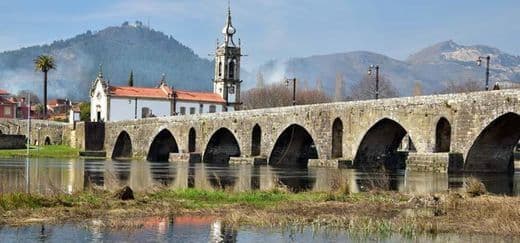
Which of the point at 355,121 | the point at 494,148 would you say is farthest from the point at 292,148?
the point at 494,148

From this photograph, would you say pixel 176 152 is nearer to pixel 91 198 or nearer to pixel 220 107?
pixel 220 107

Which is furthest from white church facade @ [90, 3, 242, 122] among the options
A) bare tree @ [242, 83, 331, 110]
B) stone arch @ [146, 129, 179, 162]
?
bare tree @ [242, 83, 331, 110]

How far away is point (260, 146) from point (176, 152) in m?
23.4

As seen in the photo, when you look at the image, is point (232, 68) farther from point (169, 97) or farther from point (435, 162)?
point (435, 162)

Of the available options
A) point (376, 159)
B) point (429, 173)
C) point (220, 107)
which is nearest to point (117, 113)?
point (220, 107)

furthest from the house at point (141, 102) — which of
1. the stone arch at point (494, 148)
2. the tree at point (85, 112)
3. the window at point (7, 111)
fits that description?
the stone arch at point (494, 148)

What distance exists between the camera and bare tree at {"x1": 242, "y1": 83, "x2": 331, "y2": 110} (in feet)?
502

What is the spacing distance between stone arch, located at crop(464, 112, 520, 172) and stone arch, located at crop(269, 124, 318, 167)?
21.7 m

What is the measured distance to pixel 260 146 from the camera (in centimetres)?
7419

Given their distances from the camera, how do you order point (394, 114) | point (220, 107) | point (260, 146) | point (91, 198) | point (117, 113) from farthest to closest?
point (220, 107), point (117, 113), point (260, 146), point (394, 114), point (91, 198)

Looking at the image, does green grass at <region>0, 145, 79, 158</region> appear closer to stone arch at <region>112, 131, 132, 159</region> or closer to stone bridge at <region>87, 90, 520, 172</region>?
stone arch at <region>112, 131, 132, 159</region>

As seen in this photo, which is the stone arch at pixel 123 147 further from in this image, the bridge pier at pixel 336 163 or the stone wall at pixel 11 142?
the bridge pier at pixel 336 163

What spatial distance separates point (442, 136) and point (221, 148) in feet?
113

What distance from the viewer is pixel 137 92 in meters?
116
